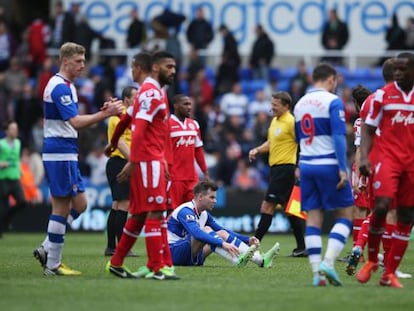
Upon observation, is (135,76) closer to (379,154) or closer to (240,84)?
(379,154)

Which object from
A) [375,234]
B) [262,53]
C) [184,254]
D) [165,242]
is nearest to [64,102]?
[165,242]

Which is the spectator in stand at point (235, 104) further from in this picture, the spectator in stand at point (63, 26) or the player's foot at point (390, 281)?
the player's foot at point (390, 281)

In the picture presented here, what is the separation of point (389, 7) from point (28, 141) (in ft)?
36.5

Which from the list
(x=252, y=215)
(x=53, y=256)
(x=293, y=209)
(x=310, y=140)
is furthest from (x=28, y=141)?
(x=310, y=140)

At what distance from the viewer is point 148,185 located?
12289 millimetres

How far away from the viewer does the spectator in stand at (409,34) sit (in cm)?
3080

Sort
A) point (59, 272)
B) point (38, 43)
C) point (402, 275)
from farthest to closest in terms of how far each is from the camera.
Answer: point (38, 43)
point (402, 275)
point (59, 272)

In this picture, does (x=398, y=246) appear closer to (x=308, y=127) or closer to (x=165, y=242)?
(x=308, y=127)

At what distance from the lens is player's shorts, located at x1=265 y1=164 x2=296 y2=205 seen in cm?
1828

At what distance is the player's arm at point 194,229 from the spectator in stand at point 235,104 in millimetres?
14895

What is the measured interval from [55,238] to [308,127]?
11.2 feet

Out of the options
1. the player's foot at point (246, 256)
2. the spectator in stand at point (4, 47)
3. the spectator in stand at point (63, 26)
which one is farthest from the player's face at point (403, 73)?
the spectator in stand at point (4, 47)

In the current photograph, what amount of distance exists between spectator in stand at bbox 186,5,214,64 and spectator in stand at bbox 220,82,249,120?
6.35 ft

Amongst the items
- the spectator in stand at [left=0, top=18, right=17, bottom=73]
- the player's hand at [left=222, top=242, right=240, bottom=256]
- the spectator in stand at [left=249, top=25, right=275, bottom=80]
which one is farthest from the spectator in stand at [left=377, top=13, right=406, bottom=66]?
the player's hand at [left=222, top=242, right=240, bottom=256]
